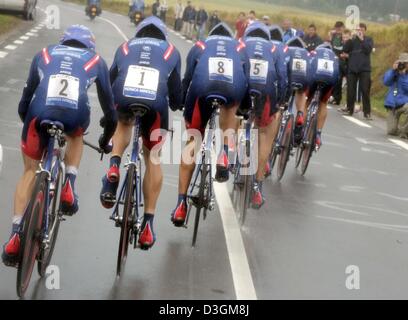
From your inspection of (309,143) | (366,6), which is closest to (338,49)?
(309,143)

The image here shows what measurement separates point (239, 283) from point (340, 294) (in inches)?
30.4

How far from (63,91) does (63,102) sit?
0.08 m

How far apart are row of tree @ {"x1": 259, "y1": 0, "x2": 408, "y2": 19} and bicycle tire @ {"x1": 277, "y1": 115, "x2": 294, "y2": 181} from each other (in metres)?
32.6

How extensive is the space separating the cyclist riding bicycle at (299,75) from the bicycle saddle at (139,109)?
5.19 metres

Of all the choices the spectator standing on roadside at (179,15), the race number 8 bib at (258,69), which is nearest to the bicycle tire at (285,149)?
the race number 8 bib at (258,69)

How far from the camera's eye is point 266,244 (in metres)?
9.58

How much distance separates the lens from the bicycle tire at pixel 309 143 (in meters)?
13.9

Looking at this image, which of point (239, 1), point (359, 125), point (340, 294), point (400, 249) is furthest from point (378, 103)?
point (239, 1)

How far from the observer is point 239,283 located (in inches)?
316

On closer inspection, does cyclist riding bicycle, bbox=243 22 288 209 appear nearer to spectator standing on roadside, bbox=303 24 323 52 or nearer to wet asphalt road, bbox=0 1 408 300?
wet asphalt road, bbox=0 1 408 300

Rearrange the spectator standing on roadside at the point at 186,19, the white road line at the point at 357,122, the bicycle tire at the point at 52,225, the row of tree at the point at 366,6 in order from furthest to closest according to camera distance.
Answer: the spectator standing on roadside at the point at 186,19, the row of tree at the point at 366,6, the white road line at the point at 357,122, the bicycle tire at the point at 52,225

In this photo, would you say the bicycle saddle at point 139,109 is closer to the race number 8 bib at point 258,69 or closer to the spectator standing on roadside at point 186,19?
the race number 8 bib at point 258,69

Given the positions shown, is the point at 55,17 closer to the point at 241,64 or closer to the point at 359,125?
the point at 359,125

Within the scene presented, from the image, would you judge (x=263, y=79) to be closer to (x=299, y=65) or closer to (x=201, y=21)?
(x=299, y=65)
